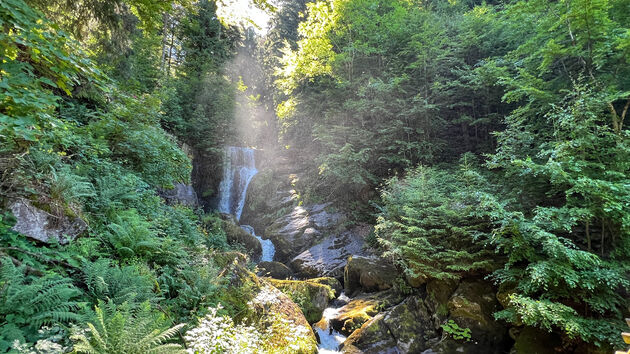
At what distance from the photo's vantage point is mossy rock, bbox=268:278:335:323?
717 centimetres

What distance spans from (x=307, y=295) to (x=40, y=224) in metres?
5.93

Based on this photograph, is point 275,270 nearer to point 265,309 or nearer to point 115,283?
point 265,309

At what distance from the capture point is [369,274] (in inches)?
345

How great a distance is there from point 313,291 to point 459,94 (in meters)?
11.1

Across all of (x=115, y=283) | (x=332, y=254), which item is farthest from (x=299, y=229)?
(x=115, y=283)

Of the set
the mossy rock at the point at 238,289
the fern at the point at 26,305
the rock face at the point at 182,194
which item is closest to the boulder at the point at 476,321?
the mossy rock at the point at 238,289

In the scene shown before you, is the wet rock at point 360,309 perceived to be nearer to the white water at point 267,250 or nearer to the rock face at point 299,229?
the rock face at point 299,229

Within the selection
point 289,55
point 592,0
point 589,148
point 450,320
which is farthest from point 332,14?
point 450,320

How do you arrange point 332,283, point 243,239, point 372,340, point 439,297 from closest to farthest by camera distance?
point 372,340
point 439,297
point 332,283
point 243,239

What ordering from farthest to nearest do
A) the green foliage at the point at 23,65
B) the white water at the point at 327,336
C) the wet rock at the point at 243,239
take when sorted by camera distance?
the wet rock at the point at 243,239
the white water at the point at 327,336
the green foliage at the point at 23,65

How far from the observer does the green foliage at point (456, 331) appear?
623 cm

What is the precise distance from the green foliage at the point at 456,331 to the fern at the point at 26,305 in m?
7.06

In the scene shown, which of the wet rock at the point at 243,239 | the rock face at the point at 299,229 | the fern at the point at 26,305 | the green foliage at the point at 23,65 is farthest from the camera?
the rock face at the point at 299,229

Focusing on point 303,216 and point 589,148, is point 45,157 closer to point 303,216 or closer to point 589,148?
point 589,148
